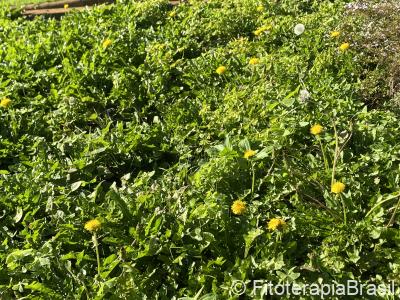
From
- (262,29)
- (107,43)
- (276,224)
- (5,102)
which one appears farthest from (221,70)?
(276,224)

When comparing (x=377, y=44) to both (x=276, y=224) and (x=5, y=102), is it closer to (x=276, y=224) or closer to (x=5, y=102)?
(x=276, y=224)

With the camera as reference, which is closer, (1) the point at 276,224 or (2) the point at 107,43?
(1) the point at 276,224

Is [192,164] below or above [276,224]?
below

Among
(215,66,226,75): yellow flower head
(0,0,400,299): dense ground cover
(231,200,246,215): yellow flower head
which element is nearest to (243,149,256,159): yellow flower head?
(0,0,400,299): dense ground cover

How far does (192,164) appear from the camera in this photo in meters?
3.46

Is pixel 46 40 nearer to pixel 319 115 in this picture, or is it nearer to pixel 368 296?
pixel 319 115

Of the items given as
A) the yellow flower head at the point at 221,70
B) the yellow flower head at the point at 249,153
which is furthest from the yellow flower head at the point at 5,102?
the yellow flower head at the point at 249,153

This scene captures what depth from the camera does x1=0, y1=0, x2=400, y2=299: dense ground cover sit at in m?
2.58

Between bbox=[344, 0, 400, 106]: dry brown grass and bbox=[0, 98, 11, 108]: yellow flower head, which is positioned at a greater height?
bbox=[0, 98, 11, 108]: yellow flower head

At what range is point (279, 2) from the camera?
5.74 metres

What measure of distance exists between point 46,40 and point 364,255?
3791 mm

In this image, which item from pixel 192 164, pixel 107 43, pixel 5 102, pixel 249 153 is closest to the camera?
pixel 249 153

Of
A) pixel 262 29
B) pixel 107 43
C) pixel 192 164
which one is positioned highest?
pixel 107 43

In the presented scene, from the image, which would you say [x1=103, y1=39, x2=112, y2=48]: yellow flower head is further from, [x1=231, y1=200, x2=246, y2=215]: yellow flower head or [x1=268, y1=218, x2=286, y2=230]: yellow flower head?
[x1=268, y1=218, x2=286, y2=230]: yellow flower head
